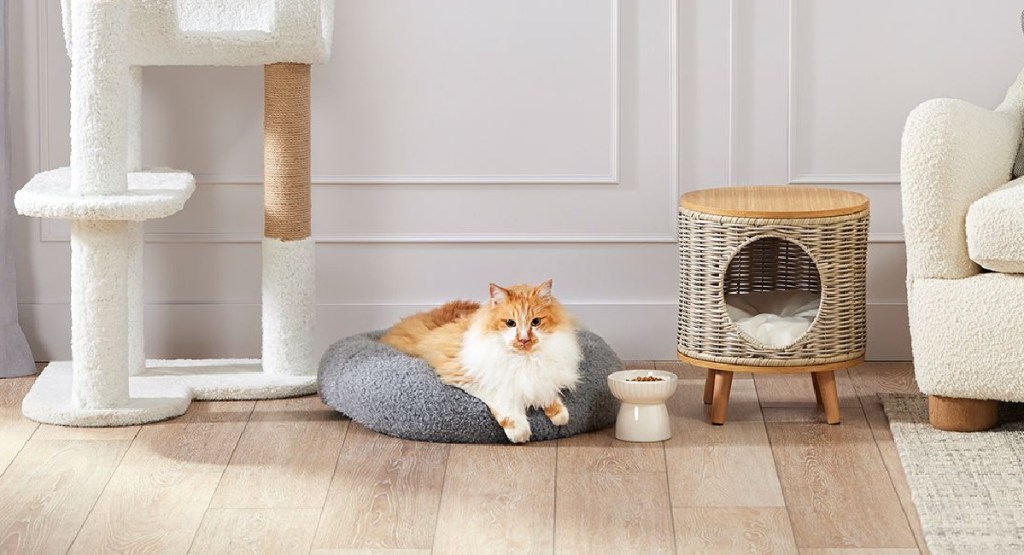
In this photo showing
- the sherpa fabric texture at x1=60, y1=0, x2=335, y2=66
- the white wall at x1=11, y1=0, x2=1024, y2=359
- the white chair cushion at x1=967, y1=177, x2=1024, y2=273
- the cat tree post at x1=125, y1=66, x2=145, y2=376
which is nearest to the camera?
the white chair cushion at x1=967, y1=177, x2=1024, y2=273

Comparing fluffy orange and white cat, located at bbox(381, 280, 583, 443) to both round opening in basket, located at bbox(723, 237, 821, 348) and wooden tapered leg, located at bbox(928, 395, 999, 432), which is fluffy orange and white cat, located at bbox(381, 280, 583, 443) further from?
wooden tapered leg, located at bbox(928, 395, 999, 432)

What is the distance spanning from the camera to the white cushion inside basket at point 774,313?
107 inches

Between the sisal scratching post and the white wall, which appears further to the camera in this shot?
the white wall

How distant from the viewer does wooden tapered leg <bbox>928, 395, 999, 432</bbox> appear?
261 cm

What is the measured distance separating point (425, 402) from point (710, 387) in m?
0.61

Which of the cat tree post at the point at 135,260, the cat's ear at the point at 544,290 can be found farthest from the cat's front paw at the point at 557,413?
the cat tree post at the point at 135,260

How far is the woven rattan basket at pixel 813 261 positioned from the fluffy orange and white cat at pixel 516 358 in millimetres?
261

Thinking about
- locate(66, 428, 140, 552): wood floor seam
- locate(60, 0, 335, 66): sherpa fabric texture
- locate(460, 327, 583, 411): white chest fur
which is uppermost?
locate(60, 0, 335, 66): sherpa fabric texture

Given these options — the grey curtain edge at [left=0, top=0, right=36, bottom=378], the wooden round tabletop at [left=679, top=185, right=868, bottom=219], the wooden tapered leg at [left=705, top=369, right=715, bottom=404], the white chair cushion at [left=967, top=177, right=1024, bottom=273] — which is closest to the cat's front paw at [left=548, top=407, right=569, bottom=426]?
the wooden tapered leg at [left=705, top=369, right=715, bottom=404]

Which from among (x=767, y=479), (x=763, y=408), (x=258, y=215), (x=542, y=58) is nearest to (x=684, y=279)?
(x=763, y=408)

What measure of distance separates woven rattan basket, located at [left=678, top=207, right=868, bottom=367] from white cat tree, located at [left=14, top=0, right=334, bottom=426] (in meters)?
0.83

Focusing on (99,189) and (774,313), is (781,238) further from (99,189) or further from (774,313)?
(99,189)

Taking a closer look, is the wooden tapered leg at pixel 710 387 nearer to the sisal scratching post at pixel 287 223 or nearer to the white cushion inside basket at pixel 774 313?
the white cushion inside basket at pixel 774 313

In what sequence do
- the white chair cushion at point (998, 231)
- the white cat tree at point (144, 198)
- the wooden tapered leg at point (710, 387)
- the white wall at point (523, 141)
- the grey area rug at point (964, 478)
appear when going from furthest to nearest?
the white wall at point (523, 141), the wooden tapered leg at point (710, 387), the white cat tree at point (144, 198), the white chair cushion at point (998, 231), the grey area rug at point (964, 478)
